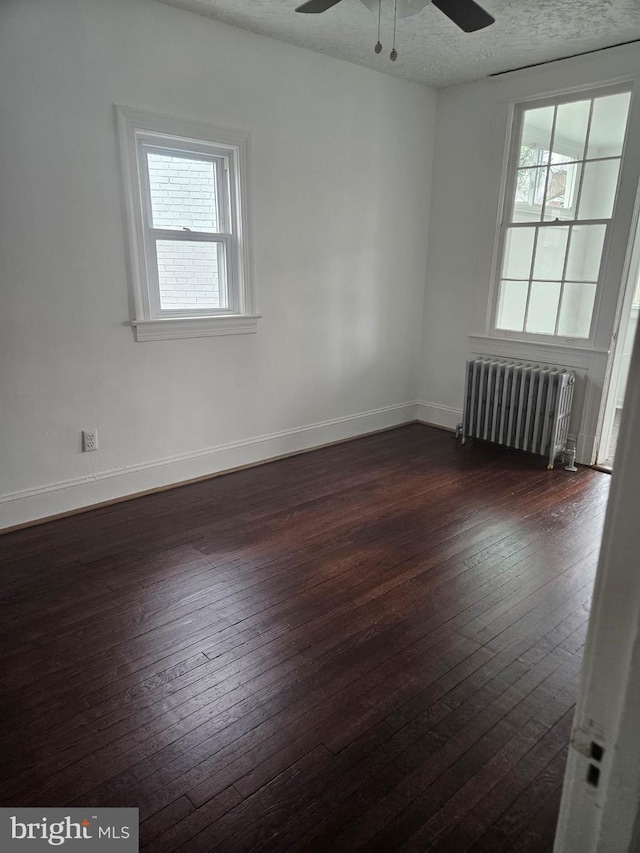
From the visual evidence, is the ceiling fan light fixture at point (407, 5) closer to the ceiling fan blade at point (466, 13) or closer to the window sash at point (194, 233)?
the ceiling fan blade at point (466, 13)

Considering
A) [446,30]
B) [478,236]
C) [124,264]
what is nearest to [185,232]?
[124,264]

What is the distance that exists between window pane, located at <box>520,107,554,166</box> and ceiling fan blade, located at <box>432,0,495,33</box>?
5.22 ft

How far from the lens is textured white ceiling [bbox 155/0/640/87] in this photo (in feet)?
10.0

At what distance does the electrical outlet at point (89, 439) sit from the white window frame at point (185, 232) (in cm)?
64

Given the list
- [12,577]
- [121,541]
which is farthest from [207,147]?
[12,577]

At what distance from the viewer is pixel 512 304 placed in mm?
4496

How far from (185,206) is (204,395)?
48.7 inches

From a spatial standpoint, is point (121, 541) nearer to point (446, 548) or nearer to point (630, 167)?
point (446, 548)

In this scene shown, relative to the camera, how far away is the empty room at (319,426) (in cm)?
155

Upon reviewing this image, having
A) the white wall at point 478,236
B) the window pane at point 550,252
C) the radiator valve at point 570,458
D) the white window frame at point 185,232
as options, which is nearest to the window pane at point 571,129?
the white wall at point 478,236

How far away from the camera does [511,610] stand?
2395 millimetres

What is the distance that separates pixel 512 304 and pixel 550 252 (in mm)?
490

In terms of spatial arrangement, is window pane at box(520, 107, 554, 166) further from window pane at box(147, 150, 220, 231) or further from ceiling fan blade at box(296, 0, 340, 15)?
window pane at box(147, 150, 220, 231)

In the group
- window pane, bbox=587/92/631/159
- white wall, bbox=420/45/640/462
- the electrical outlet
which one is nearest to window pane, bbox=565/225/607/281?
white wall, bbox=420/45/640/462
